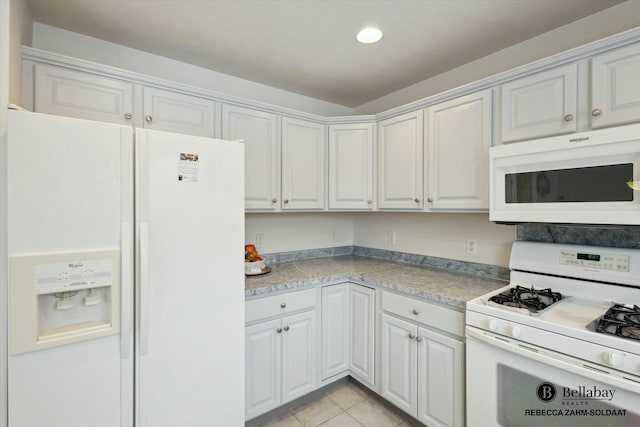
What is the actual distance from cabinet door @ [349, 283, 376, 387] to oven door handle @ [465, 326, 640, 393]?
2.52ft

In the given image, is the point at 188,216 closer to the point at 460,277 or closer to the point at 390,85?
the point at 460,277

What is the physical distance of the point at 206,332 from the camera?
134 cm

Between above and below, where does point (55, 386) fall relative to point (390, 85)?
below

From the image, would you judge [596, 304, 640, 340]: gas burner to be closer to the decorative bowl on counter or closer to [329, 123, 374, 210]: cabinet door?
[329, 123, 374, 210]: cabinet door

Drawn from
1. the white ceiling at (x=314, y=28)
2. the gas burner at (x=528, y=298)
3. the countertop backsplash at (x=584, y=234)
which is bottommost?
the gas burner at (x=528, y=298)

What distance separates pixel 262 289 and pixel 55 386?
0.96 metres

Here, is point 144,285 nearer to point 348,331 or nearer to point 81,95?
point 81,95

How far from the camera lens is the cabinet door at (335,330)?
207 cm

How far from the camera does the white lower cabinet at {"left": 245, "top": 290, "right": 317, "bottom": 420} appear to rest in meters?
1.74

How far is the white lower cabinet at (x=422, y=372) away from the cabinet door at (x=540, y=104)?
46.9 inches

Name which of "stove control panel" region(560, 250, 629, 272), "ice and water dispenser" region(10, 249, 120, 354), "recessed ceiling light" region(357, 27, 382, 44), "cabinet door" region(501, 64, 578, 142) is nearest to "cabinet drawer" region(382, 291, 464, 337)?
"stove control panel" region(560, 250, 629, 272)

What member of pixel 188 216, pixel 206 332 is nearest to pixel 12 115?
pixel 188 216

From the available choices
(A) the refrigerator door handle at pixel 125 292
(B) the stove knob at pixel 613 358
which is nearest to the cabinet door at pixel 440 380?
(B) the stove knob at pixel 613 358

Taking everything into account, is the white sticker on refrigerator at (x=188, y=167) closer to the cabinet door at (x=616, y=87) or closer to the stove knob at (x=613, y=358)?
the stove knob at (x=613, y=358)
